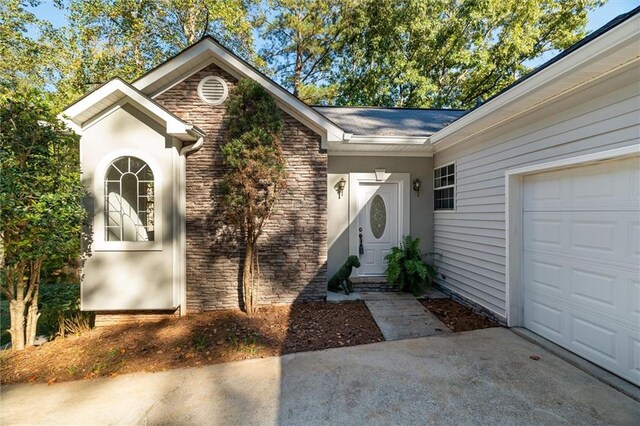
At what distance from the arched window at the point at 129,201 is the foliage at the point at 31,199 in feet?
1.60

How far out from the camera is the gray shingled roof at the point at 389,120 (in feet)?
19.9

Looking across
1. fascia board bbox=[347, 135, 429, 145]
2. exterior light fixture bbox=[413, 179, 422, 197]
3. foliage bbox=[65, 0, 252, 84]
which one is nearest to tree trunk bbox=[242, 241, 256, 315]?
fascia board bbox=[347, 135, 429, 145]

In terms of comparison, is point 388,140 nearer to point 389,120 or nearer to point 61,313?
point 389,120

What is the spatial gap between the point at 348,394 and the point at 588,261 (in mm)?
3074

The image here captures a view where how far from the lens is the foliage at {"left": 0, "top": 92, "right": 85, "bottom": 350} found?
3332 mm

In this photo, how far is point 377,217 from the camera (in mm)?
6367

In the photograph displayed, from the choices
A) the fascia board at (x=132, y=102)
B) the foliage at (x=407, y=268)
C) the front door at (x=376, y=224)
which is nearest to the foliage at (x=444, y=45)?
the front door at (x=376, y=224)

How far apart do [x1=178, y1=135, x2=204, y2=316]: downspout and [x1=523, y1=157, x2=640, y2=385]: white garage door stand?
542 cm

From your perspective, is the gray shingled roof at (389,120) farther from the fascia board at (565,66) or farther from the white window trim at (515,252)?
the white window trim at (515,252)

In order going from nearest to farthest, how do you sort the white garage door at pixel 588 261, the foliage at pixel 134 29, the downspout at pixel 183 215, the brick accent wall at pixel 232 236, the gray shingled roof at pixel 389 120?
1. the white garage door at pixel 588 261
2. the downspout at pixel 183 215
3. the brick accent wall at pixel 232 236
4. the gray shingled roof at pixel 389 120
5. the foliage at pixel 134 29

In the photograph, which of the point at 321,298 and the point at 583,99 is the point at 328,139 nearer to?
the point at 321,298

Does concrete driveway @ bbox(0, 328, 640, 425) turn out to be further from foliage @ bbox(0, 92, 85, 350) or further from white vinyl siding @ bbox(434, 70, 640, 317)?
white vinyl siding @ bbox(434, 70, 640, 317)

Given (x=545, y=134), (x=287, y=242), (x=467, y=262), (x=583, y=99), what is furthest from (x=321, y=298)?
(x=583, y=99)

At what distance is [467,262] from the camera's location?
5.17m
